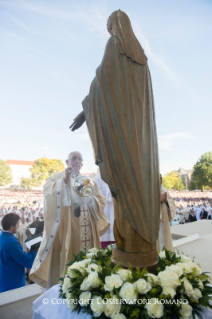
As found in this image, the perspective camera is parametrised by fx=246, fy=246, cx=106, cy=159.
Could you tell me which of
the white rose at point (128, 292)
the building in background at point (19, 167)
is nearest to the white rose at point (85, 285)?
the white rose at point (128, 292)

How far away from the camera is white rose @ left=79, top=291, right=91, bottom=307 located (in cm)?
131

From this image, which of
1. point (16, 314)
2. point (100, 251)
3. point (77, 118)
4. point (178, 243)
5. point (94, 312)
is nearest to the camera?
point (94, 312)

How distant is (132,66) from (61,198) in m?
2.01

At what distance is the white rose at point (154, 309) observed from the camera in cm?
117

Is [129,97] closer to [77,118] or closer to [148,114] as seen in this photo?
[148,114]

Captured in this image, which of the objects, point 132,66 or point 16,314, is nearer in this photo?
point 132,66

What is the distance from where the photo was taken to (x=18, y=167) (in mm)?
68375

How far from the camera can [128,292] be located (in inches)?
49.2

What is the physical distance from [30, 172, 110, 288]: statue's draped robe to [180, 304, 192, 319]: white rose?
75.7 inches

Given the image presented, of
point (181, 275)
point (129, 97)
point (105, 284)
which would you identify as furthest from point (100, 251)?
point (129, 97)

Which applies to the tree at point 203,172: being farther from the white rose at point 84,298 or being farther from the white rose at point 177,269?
the white rose at point 84,298

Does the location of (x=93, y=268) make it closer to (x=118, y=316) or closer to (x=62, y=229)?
(x=118, y=316)

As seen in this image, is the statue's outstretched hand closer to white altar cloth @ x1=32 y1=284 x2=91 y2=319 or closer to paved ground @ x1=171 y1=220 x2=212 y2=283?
white altar cloth @ x1=32 y1=284 x2=91 y2=319

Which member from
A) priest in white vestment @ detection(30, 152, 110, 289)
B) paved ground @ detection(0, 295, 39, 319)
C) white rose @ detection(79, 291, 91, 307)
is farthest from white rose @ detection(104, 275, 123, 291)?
paved ground @ detection(0, 295, 39, 319)
